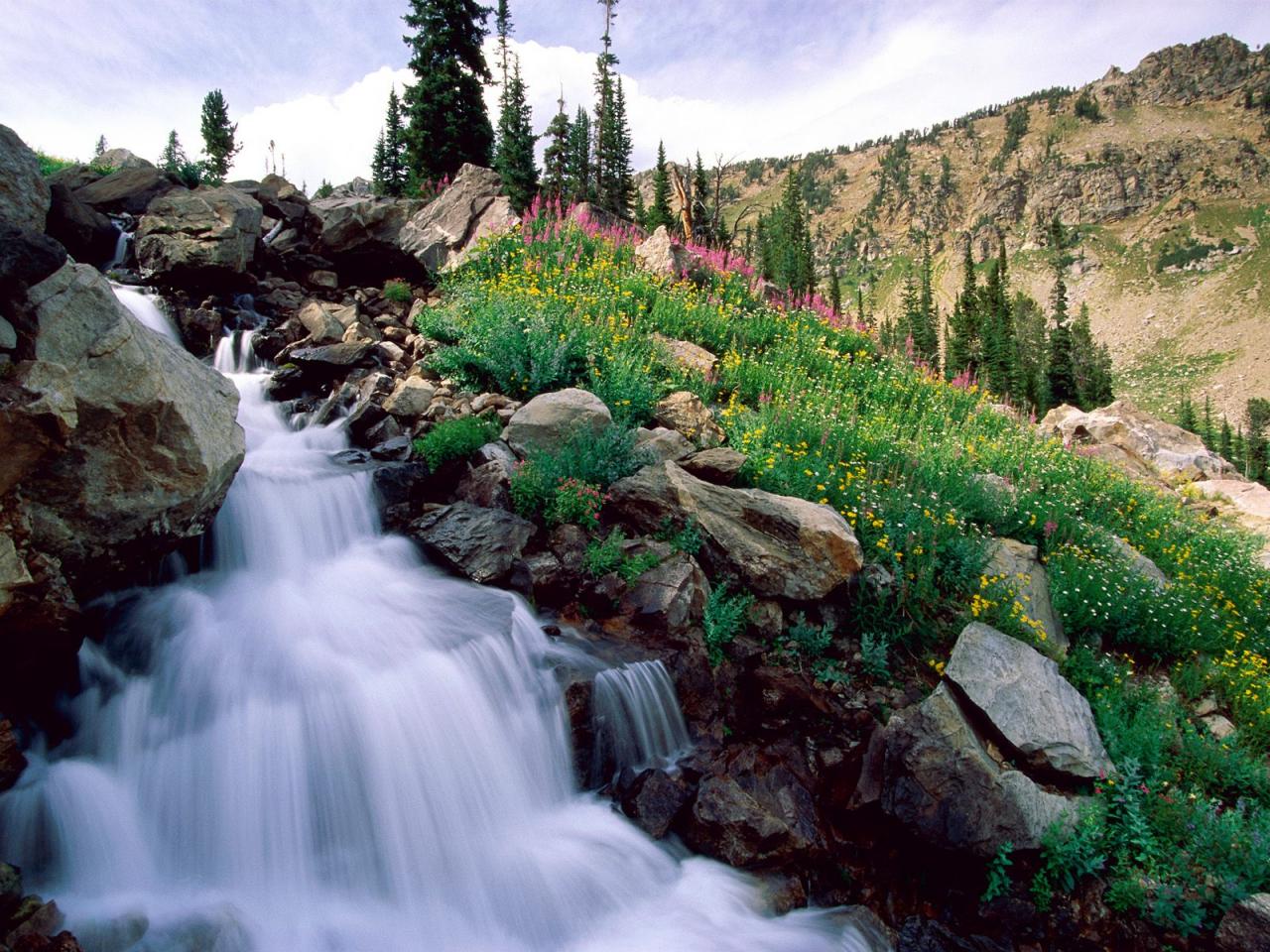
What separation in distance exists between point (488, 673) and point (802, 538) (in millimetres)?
2984

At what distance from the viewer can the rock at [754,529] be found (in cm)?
610

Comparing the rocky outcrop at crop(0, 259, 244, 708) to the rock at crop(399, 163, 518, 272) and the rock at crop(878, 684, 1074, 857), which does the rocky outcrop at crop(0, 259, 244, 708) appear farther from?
the rock at crop(399, 163, 518, 272)

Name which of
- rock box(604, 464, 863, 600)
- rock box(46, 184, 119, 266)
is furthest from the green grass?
rock box(46, 184, 119, 266)

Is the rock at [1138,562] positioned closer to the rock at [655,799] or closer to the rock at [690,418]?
the rock at [690,418]

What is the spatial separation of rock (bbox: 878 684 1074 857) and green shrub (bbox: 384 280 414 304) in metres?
10.7

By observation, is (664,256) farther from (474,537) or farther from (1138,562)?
(1138,562)

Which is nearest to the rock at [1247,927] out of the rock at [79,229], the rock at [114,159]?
the rock at [79,229]

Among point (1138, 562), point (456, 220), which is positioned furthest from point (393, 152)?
point (1138, 562)

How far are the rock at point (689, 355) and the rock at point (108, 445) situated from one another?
21.7 feet

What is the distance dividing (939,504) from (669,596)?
3.58 metres

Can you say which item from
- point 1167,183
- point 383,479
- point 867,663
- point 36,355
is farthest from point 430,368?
point 1167,183

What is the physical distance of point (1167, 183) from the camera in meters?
151

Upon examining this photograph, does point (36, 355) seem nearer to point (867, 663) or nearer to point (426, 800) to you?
point (426, 800)

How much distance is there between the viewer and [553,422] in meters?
7.41
